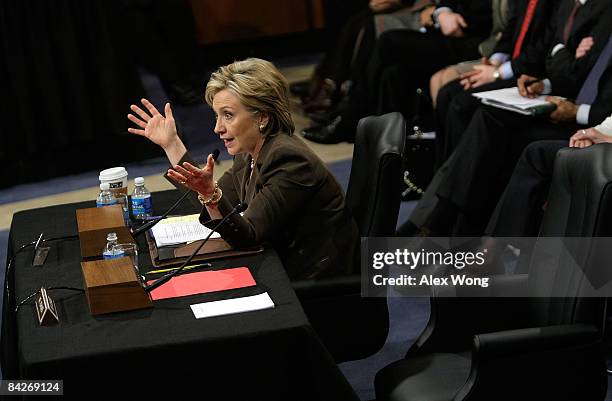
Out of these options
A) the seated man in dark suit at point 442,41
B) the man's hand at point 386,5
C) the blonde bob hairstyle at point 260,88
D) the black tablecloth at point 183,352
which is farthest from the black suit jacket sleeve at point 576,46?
the black tablecloth at point 183,352

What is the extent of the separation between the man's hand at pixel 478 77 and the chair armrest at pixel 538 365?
8.95 ft

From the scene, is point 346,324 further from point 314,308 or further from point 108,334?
→ point 108,334

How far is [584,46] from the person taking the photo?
4.48 metres

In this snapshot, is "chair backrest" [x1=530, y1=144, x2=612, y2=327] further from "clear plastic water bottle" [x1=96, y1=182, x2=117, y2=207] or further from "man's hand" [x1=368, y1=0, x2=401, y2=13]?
"man's hand" [x1=368, y1=0, x2=401, y2=13]

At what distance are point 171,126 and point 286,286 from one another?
0.83m

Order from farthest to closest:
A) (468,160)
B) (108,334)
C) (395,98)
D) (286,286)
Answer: (395,98) < (468,160) < (286,286) < (108,334)

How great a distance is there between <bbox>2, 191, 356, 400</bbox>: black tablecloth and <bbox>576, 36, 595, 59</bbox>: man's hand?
2479mm

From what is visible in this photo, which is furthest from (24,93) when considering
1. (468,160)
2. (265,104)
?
(265,104)

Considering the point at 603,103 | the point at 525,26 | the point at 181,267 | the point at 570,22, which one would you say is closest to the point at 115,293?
the point at 181,267

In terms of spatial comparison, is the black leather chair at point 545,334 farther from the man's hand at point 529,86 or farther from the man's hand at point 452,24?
the man's hand at point 452,24

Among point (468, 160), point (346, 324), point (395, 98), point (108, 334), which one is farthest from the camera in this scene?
point (395, 98)

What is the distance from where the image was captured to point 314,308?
9.82 feet

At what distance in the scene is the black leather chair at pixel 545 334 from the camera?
244cm

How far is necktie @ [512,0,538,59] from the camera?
502 centimetres
